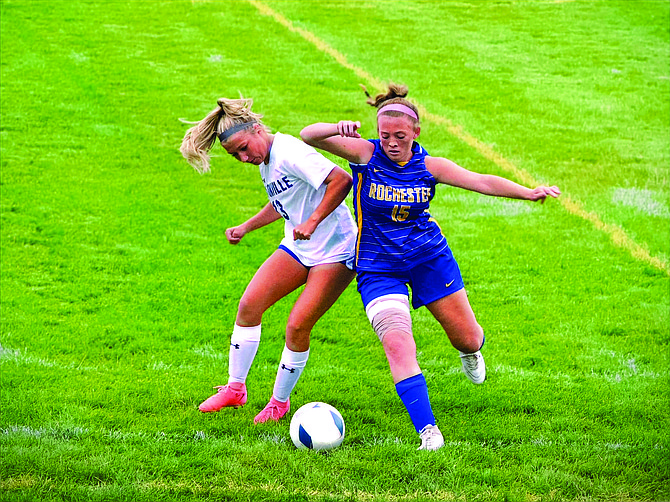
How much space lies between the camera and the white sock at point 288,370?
5953mm

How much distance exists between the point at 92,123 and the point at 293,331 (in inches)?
434

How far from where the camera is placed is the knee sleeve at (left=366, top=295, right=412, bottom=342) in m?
5.33

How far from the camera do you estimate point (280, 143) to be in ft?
19.2

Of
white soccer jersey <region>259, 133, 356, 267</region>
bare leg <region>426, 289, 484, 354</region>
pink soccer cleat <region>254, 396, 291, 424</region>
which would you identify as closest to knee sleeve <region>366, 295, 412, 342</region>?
bare leg <region>426, 289, 484, 354</region>

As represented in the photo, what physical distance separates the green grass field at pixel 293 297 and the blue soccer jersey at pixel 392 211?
3.99 feet

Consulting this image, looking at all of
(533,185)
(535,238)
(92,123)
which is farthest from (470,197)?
(92,123)

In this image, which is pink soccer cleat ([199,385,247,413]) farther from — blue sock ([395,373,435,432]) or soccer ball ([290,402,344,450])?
blue sock ([395,373,435,432])

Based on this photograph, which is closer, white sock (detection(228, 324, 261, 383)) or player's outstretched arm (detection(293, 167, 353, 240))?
player's outstretched arm (detection(293, 167, 353, 240))

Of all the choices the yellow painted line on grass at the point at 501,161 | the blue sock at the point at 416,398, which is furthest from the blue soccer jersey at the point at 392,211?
the yellow painted line on grass at the point at 501,161

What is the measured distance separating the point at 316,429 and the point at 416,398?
2.33ft

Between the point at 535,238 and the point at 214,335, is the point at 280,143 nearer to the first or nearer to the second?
the point at 214,335

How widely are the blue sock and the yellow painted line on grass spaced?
6.25 meters

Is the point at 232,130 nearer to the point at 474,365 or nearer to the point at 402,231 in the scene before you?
the point at 402,231

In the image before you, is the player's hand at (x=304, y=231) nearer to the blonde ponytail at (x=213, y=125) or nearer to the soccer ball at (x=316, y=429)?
the blonde ponytail at (x=213, y=125)
